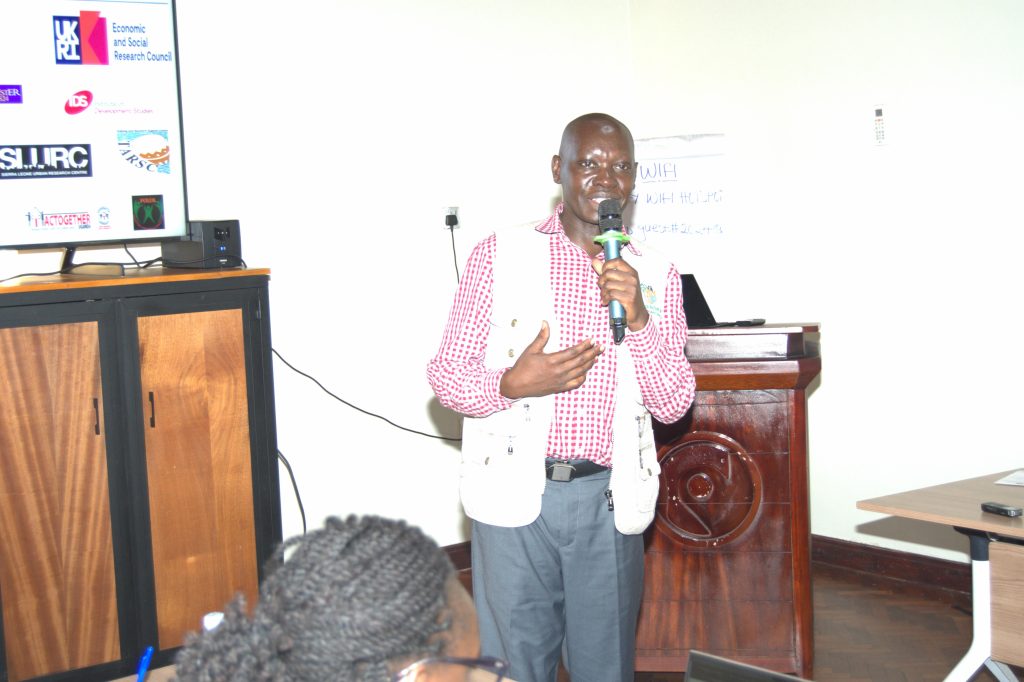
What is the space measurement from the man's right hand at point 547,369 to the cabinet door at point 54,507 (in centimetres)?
152

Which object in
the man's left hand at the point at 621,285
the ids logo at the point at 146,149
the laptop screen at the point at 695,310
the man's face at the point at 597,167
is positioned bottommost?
the laptop screen at the point at 695,310

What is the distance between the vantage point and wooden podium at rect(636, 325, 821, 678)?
10.2 feet

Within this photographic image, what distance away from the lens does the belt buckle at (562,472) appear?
7.33 feet

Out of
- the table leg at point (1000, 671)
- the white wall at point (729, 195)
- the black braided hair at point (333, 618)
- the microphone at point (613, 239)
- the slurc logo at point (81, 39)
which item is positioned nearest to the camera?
the black braided hair at point (333, 618)

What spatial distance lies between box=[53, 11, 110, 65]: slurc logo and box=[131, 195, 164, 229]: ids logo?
1.50 ft

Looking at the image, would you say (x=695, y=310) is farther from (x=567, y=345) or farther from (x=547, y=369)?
(x=547, y=369)

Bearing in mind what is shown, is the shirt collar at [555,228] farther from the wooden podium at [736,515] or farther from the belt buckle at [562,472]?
the wooden podium at [736,515]

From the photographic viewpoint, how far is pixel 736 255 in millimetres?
4578

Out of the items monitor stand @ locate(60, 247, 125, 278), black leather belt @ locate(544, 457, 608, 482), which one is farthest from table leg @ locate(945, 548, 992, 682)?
monitor stand @ locate(60, 247, 125, 278)

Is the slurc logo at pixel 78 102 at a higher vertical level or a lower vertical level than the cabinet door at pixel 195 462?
higher

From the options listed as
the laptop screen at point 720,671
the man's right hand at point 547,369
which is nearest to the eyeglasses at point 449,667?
the laptop screen at point 720,671

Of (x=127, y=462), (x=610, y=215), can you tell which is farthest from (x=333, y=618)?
(x=127, y=462)

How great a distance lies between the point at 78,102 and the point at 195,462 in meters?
1.23

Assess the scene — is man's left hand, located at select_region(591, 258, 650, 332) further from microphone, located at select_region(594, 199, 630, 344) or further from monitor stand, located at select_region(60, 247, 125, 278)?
monitor stand, located at select_region(60, 247, 125, 278)
